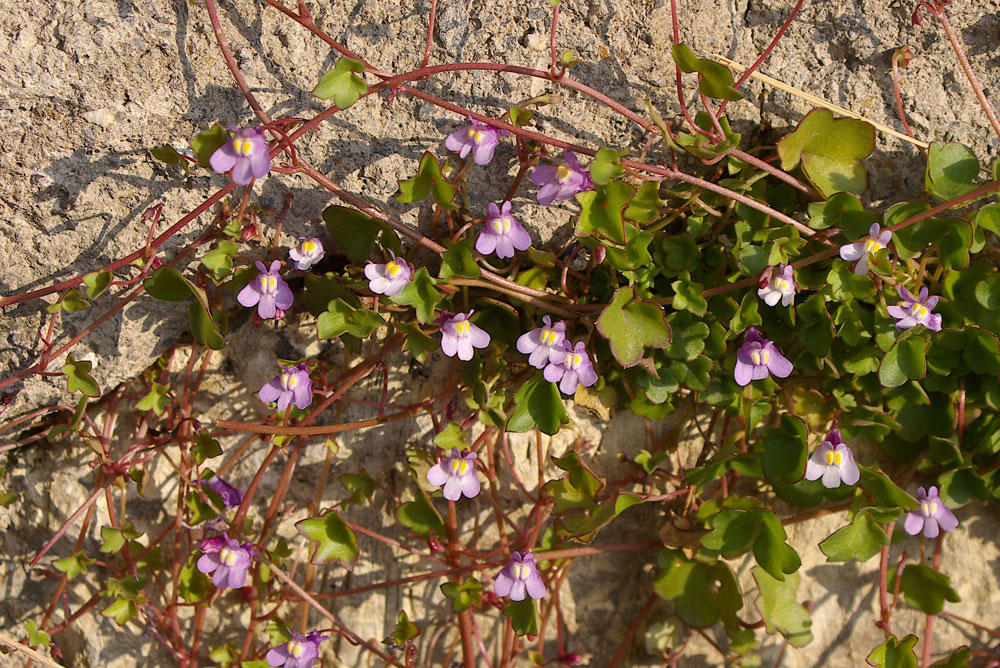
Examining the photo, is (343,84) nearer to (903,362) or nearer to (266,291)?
(266,291)

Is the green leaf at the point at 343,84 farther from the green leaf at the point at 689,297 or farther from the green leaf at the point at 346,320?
the green leaf at the point at 689,297

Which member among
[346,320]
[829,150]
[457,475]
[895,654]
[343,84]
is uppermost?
[343,84]

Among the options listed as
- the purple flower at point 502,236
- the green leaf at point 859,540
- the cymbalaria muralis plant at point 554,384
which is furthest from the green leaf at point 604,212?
the green leaf at point 859,540

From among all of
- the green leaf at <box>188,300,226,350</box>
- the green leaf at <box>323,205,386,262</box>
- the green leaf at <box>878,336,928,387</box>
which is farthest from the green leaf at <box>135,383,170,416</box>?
the green leaf at <box>878,336,928,387</box>

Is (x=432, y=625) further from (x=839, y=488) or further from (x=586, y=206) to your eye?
(x=586, y=206)

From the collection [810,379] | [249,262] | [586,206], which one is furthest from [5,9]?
[810,379]

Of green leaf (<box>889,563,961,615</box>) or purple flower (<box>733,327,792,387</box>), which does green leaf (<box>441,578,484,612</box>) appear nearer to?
purple flower (<box>733,327,792,387</box>)

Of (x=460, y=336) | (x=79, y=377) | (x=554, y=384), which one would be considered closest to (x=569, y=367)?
(x=554, y=384)
